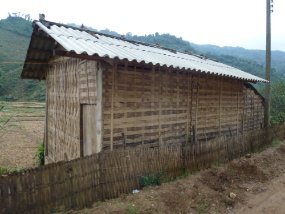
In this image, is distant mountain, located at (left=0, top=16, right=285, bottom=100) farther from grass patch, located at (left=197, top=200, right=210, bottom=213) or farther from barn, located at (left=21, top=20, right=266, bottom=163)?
grass patch, located at (left=197, top=200, right=210, bottom=213)

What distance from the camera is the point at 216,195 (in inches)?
287

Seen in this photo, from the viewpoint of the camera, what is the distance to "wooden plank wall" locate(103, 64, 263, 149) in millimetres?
8227

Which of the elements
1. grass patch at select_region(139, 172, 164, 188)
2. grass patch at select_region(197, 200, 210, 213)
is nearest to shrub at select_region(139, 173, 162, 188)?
grass patch at select_region(139, 172, 164, 188)

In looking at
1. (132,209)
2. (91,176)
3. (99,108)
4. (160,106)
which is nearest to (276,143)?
(160,106)

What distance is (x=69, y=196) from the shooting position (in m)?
6.00

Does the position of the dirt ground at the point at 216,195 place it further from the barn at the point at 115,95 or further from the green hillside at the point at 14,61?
the green hillside at the point at 14,61

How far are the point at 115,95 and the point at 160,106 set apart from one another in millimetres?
1765

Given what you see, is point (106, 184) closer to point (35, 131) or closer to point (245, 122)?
point (245, 122)

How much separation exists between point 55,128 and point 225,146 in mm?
5776

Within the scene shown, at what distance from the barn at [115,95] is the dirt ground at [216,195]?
1.77 metres

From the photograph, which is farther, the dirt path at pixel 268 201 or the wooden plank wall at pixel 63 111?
the wooden plank wall at pixel 63 111

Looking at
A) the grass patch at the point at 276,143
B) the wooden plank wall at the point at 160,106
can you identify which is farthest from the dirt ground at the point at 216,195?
the grass patch at the point at 276,143

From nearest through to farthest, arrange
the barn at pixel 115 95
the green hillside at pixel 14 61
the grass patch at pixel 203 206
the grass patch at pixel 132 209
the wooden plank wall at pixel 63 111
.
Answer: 1. the grass patch at pixel 132 209
2. the grass patch at pixel 203 206
3. the barn at pixel 115 95
4. the wooden plank wall at pixel 63 111
5. the green hillside at pixel 14 61

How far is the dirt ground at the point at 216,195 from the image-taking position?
250 inches
